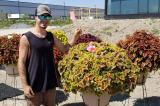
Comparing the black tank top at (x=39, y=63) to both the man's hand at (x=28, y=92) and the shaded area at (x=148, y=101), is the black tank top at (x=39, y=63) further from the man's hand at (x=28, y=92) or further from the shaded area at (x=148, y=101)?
the shaded area at (x=148, y=101)

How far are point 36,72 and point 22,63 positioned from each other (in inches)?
7.9

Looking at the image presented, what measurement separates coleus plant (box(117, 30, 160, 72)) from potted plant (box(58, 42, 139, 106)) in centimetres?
83

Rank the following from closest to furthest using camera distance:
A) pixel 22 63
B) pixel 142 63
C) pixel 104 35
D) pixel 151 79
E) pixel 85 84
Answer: pixel 22 63 < pixel 85 84 < pixel 142 63 < pixel 151 79 < pixel 104 35

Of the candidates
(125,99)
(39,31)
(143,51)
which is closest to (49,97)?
(39,31)

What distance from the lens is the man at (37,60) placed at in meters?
5.00

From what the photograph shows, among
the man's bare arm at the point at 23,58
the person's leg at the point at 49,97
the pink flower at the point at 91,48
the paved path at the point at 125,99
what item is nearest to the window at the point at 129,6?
the paved path at the point at 125,99

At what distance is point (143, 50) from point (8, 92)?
3.85m

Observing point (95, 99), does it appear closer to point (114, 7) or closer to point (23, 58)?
point (23, 58)

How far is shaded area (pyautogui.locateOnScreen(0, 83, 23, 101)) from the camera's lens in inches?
381

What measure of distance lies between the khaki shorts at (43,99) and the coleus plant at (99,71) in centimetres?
119

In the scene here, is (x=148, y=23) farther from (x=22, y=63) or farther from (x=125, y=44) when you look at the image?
(x=22, y=63)

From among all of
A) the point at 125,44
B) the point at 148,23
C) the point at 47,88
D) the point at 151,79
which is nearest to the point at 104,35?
the point at 148,23

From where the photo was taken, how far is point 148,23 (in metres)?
18.6

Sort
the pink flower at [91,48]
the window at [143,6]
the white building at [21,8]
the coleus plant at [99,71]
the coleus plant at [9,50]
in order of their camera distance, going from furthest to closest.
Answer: the white building at [21,8] < the window at [143,6] < the coleus plant at [9,50] < the pink flower at [91,48] < the coleus plant at [99,71]
